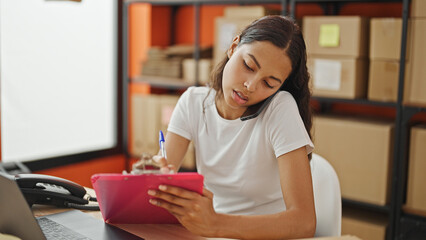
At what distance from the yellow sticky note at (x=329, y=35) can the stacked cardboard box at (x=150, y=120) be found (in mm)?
1038

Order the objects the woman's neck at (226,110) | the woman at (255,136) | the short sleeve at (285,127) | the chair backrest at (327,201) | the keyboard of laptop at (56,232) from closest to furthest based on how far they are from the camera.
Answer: the keyboard of laptop at (56,232)
the woman at (255,136)
the short sleeve at (285,127)
the chair backrest at (327,201)
the woman's neck at (226,110)

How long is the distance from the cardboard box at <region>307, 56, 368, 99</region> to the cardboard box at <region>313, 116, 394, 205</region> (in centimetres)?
15

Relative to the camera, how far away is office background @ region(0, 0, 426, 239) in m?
2.41

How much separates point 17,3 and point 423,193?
2.41 metres

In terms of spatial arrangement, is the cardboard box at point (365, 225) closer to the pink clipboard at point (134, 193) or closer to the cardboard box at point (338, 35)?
the cardboard box at point (338, 35)

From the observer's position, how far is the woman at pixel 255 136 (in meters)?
1.21

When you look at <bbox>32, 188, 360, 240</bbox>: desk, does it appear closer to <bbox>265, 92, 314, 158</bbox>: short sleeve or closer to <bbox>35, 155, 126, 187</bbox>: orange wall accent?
<bbox>265, 92, 314, 158</bbox>: short sleeve

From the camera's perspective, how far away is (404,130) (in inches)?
94.5

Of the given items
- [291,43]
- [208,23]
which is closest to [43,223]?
[291,43]

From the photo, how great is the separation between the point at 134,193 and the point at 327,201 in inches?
26.4

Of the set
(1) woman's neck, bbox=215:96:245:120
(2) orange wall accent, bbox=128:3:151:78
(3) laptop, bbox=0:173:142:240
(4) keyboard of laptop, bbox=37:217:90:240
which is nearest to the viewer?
(3) laptop, bbox=0:173:142:240

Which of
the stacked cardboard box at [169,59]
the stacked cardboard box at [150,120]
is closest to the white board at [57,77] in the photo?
the stacked cardboard box at [150,120]

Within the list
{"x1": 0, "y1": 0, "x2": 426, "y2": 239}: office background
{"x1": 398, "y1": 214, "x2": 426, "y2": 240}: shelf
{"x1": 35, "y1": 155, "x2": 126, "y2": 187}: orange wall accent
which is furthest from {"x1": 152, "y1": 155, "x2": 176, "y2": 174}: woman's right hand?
{"x1": 35, "y1": 155, "x2": 126, "y2": 187}: orange wall accent

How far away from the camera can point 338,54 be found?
8.28ft
